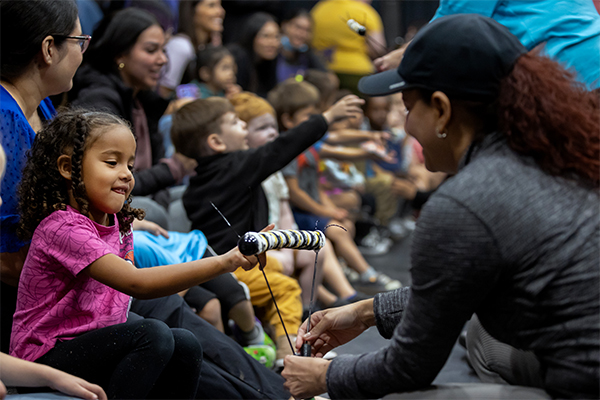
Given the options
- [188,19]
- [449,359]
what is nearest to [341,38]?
[188,19]

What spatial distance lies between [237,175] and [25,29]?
37.7 inches

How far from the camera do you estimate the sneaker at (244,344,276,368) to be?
2193 millimetres

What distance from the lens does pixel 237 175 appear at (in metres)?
2.33

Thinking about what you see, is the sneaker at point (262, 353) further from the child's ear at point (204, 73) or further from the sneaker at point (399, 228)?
the sneaker at point (399, 228)

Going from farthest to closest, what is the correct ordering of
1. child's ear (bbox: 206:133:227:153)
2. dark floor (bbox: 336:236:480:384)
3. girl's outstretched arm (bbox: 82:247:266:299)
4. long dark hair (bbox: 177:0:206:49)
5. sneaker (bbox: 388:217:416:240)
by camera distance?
sneaker (bbox: 388:217:416:240), long dark hair (bbox: 177:0:206:49), child's ear (bbox: 206:133:227:153), dark floor (bbox: 336:236:480:384), girl's outstretched arm (bbox: 82:247:266:299)

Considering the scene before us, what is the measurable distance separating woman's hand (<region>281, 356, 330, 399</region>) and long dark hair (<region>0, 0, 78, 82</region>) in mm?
1020

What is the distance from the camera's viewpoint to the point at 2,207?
4.98 ft

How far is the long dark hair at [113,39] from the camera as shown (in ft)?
8.74

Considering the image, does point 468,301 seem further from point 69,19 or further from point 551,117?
point 69,19

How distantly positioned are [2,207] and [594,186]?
1320 millimetres

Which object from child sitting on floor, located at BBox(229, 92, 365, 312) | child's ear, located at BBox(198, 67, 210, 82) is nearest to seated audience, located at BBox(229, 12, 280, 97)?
child's ear, located at BBox(198, 67, 210, 82)

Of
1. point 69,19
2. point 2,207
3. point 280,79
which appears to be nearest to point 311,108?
point 280,79

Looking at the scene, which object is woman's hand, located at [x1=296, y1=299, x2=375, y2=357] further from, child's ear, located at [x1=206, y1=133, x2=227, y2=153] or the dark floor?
child's ear, located at [x1=206, y1=133, x2=227, y2=153]

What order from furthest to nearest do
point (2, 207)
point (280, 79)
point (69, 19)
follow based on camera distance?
point (280, 79), point (69, 19), point (2, 207)
